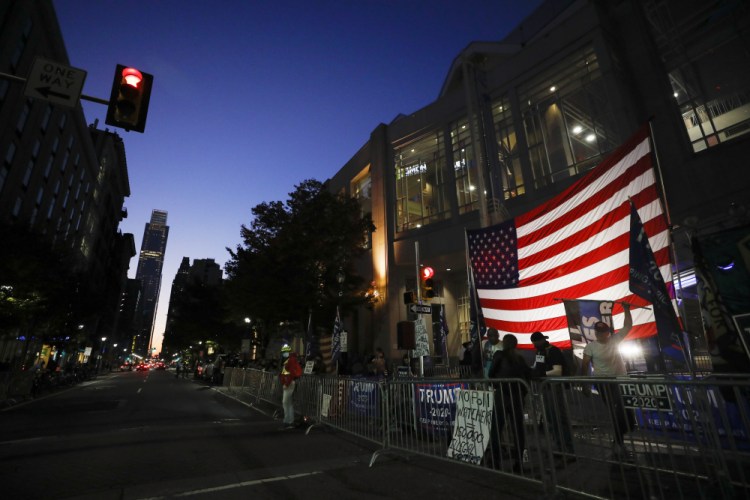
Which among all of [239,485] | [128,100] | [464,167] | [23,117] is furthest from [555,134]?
[23,117]

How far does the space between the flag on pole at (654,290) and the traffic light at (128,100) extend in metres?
7.56

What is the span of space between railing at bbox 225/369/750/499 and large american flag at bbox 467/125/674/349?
5.90ft

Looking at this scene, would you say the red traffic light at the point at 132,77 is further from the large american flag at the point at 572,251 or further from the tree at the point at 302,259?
the tree at the point at 302,259

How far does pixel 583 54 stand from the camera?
1894 cm

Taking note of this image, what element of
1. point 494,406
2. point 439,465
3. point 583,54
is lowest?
point 439,465

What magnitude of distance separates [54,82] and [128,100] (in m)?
1.19

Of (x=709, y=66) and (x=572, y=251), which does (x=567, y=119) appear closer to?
(x=709, y=66)

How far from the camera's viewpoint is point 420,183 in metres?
25.7

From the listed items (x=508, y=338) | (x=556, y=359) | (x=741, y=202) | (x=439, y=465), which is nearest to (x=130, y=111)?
(x=508, y=338)

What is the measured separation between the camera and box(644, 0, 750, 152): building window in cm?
1477

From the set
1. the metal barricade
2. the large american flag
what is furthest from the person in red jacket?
the large american flag

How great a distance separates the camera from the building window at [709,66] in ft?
48.5

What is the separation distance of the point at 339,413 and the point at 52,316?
85.9ft

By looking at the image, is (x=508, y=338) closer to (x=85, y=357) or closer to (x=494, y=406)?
(x=494, y=406)
